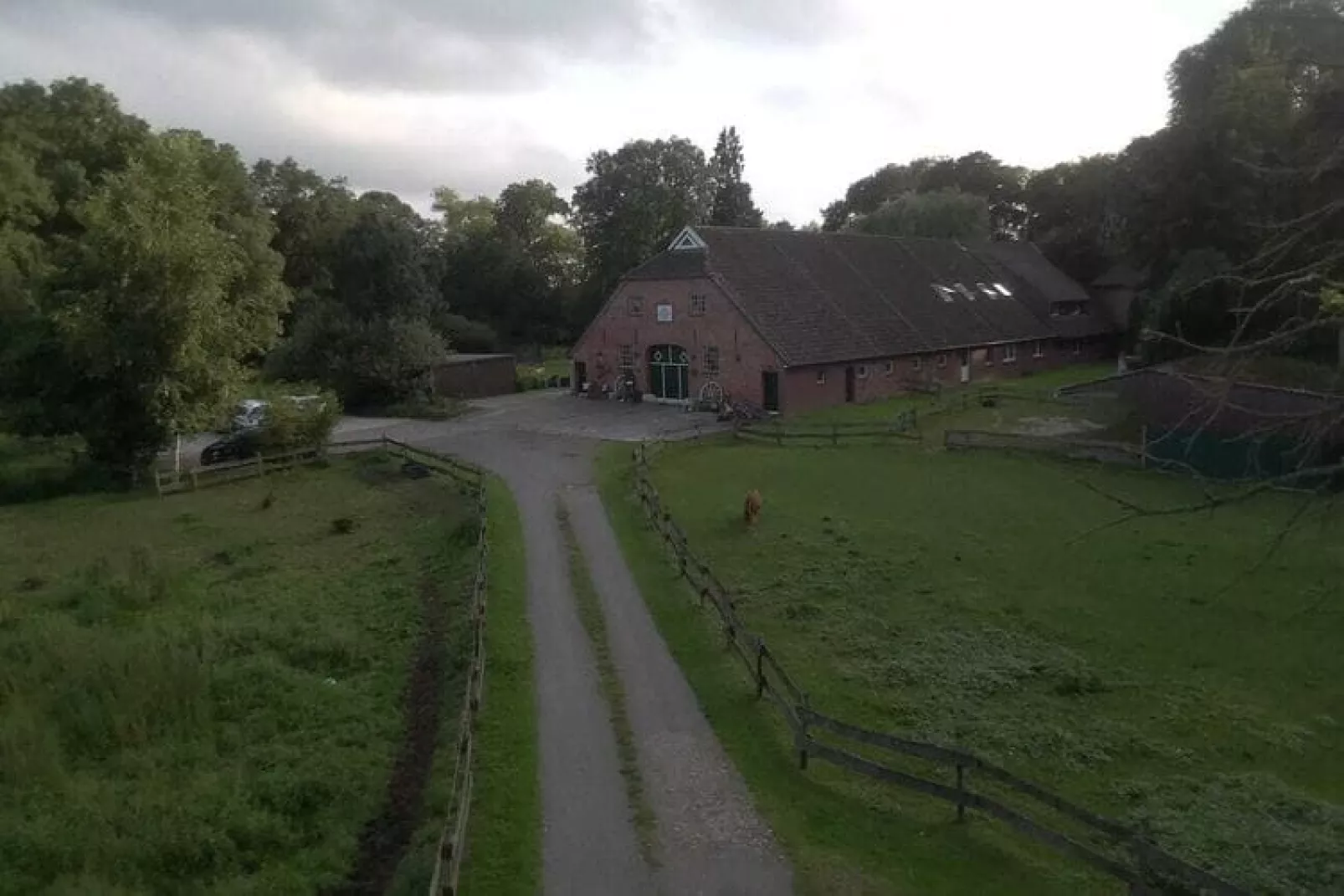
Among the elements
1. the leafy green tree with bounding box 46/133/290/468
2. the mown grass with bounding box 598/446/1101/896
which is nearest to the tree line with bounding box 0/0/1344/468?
the leafy green tree with bounding box 46/133/290/468

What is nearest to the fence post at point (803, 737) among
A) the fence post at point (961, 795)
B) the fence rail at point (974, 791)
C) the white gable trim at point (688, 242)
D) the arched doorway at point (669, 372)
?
the fence rail at point (974, 791)

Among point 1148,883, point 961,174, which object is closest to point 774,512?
point 1148,883

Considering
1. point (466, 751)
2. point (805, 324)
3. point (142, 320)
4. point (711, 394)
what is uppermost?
point (142, 320)

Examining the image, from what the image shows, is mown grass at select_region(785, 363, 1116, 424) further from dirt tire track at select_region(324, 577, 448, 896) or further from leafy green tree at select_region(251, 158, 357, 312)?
leafy green tree at select_region(251, 158, 357, 312)

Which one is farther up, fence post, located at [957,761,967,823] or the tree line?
the tree line

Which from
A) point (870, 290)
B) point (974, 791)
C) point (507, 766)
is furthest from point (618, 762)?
point (870, 290)

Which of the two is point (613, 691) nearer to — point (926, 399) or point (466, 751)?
point (466, 751)

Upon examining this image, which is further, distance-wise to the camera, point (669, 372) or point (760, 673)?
point (669, 372)
